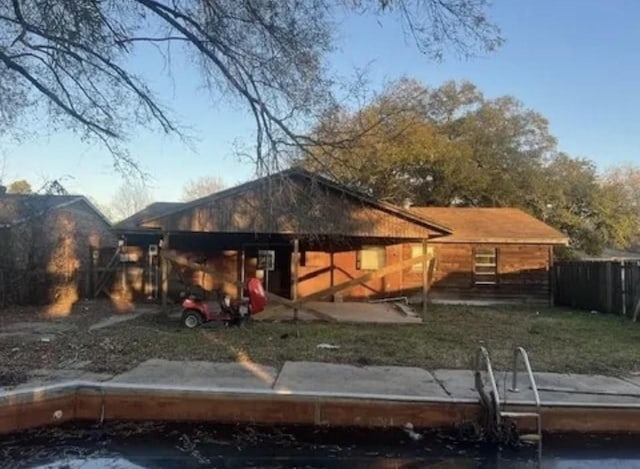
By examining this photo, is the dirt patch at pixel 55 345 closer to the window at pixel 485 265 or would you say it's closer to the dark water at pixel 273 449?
the dark water at pixel 273 449

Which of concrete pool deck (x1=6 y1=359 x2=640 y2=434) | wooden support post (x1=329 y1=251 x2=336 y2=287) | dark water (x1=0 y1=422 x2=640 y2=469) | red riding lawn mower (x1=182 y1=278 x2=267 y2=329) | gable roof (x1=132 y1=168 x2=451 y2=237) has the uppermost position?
gable roof (x1=132 y1=168 x2=451 y2=237)

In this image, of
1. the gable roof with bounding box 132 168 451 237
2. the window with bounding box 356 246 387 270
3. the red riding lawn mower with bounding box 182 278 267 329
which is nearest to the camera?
the red riding lawn mower with bounding box 182 278 267 329

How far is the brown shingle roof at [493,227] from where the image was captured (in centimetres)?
2003

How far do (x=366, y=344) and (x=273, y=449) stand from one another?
462cm

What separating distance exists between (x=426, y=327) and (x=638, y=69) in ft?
36.1

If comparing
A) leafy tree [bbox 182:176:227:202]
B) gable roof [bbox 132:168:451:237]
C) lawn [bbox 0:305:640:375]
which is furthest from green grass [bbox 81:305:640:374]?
leafy tree [bbox 182:176:227:202]

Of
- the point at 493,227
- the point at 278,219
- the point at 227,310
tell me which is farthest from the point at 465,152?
the point at 227,310

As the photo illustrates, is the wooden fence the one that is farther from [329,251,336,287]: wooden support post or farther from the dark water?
the dark water

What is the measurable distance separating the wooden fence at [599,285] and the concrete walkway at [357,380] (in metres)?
8.23

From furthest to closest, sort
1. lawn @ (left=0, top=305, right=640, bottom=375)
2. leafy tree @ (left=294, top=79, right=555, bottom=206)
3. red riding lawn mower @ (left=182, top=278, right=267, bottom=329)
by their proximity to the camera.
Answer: leafy tree @ (left=294, top=79, right=555, bottom=206) < red riding lawn mower @ (left=182, top=278, right=267, bottom=329) < lawn @ (left=0, top=305, right=640, bottom=375)

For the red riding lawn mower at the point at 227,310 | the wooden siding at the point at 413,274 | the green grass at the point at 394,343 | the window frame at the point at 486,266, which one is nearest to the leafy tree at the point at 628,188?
the wooden siding at the point at 413,274

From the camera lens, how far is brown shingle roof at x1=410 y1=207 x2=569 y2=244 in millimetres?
20031

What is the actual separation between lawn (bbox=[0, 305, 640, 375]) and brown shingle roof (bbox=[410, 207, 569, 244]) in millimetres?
6138

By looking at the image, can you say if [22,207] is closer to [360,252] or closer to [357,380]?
[360,252]
